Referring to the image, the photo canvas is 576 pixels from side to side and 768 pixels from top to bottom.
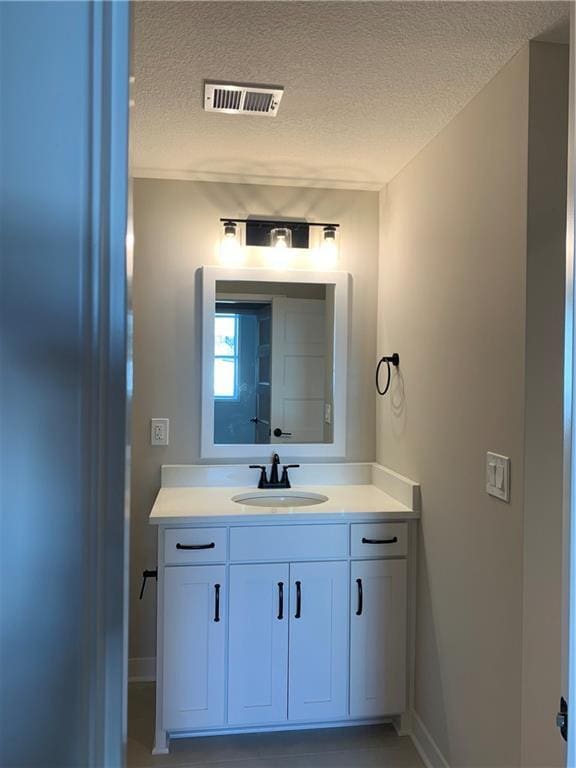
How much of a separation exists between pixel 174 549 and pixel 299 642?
63cm

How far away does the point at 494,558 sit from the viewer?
1568mm

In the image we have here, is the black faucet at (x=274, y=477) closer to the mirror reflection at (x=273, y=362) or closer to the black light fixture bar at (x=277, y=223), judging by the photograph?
the mirror reflection at (x=273, y=362)

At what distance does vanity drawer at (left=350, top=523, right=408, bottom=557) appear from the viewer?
2.15 m

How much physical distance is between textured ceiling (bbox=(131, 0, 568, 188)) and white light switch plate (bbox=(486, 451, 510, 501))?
117 cm

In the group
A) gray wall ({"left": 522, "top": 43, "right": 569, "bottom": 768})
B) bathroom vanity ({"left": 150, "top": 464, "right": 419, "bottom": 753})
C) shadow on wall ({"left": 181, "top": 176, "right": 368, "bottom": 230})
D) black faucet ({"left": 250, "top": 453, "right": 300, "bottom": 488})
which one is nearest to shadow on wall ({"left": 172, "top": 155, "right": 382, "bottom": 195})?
shadow on wall ({"left": 181, "top": 176, "right": 368, "bottom": 230})

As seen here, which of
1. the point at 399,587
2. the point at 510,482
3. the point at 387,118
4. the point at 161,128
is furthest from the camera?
the point at 399,587

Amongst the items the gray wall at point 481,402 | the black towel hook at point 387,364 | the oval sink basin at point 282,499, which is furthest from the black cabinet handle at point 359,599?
the black towel hook at point 387,364

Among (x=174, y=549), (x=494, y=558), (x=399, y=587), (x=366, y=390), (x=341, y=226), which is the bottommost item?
(x=399, y=587)

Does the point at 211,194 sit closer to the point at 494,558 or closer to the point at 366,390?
the point at 366,390

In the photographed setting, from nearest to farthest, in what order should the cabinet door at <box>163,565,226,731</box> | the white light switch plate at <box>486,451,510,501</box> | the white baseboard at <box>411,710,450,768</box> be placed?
the white light switch plate at <box>486,451,510,501</box>, the white baseboard at <box>411,710,450,768</box>, the cabinet door at <box>163,565,226,731</box>

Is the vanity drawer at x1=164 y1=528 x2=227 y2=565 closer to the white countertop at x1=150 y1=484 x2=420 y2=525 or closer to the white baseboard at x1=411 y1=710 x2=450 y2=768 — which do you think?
the white countertop at x1=150 y1=484 x2=420 y2=525

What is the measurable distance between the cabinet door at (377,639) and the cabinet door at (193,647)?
0.54 m

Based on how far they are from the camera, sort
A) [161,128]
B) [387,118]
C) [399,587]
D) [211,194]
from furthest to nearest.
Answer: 1. [211,194]
2. [399,587]
3. [161,128]
4. [387,118]

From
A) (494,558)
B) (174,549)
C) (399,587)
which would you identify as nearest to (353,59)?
(494,558)
